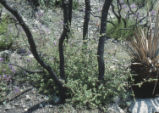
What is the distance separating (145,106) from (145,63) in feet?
1.86

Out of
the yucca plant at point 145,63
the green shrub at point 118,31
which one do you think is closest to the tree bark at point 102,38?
the yucca plant at point 145,63

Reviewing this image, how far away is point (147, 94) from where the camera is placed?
3.47 m

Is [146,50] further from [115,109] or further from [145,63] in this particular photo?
[115,109]

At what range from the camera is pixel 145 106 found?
3.33 meters

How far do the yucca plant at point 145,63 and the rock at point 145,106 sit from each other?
0.33 ft

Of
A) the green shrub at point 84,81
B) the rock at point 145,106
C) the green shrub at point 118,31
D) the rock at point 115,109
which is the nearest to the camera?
the green shrub at point 84,81

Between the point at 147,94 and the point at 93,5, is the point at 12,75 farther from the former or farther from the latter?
the point at 93,5

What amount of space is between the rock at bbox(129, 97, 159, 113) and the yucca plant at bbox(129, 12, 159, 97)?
0.10 m

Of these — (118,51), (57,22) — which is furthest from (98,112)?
(57,22)

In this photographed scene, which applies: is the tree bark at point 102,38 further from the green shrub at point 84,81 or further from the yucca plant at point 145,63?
the yucca plant at point 145,63

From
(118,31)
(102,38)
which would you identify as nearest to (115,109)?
(102,38)


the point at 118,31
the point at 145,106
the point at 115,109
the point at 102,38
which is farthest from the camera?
the point at 118,31

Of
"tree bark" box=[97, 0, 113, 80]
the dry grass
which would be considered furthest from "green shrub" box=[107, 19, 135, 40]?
"tree bark" box=[97, 0, 113, 80]

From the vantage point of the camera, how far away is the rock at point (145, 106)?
3.25 meters
